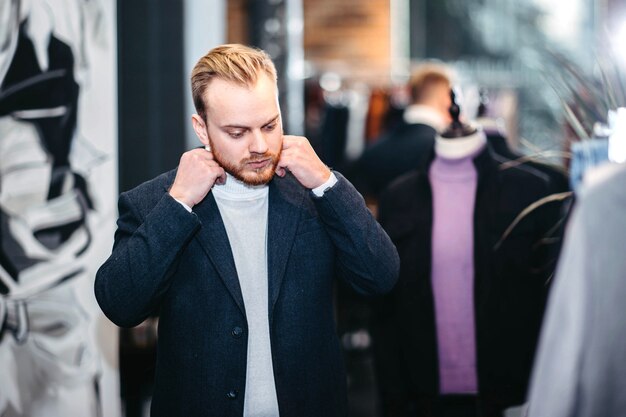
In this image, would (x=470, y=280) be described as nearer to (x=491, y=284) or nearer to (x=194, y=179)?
(x=491, y=284)

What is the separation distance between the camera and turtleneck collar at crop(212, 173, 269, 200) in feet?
→ 6.73

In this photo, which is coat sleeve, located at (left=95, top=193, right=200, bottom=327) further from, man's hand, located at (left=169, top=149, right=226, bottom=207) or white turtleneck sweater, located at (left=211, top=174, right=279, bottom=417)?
white turtleneck sweater, located at (left=211, top=174, right=279, bottom=417)

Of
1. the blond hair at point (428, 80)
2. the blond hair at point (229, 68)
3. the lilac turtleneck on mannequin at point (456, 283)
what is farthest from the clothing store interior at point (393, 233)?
the blond hair at point (428, 80)

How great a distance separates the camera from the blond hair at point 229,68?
1935 mm

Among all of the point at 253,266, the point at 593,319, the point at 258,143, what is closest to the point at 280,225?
the point at 253,266

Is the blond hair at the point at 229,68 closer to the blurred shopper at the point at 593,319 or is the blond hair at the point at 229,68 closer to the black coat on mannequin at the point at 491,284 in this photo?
the blurred shopper at the point at 593,319

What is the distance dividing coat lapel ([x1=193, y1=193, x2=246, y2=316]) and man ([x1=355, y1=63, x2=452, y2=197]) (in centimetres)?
219

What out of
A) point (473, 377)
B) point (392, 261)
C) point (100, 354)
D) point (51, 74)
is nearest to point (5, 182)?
point (51, 74)

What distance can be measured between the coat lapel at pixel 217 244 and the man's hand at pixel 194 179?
0.28 feet

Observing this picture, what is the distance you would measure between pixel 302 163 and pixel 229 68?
0.90ft

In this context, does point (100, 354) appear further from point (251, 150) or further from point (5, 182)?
point (251, 150)

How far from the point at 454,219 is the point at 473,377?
1.68 feet

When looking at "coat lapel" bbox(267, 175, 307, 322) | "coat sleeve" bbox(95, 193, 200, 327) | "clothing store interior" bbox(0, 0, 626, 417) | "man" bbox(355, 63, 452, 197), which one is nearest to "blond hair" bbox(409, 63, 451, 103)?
"man" bbox(355, 63, 452, 197)

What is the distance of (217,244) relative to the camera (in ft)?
6.56
